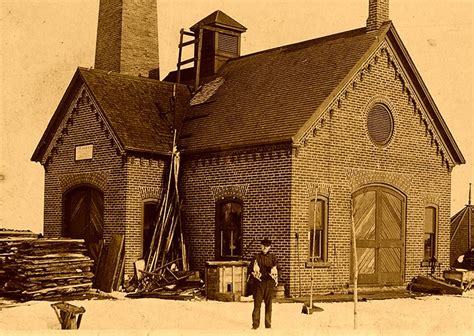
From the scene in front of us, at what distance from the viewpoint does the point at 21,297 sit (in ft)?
68.2

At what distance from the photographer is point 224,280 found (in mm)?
20750

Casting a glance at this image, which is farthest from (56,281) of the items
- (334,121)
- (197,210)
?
(334,121)

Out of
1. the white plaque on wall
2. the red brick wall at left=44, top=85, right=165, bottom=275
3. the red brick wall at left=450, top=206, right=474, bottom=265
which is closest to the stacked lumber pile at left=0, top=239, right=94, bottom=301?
the red brick wall at left=44, top=85, right=165, bottom=275

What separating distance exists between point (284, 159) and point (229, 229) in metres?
3.11

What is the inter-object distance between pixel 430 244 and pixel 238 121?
7180mm

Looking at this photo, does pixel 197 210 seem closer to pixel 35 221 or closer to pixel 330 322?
pixel 330 322

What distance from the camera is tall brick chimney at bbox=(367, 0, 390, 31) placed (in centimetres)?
2434

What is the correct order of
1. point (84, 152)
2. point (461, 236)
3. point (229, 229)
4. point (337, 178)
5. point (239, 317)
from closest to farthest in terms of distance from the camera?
point (239, 317)
point (337, 178)
point (229, 229)
point (84, 152)
point (461, 236)

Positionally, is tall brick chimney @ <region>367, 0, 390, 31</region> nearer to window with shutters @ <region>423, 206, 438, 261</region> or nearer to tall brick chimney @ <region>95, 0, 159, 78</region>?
window with shutters @ <region>423, 206, 438, 261</region>

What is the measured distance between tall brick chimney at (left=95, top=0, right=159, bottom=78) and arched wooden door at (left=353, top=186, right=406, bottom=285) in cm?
1279

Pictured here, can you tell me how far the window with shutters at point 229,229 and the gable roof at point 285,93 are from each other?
1.72 meters

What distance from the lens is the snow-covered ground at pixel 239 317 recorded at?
51.5 feet

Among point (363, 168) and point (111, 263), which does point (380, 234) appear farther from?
point (111, 263)

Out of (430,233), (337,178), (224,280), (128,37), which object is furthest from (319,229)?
(128,37)
